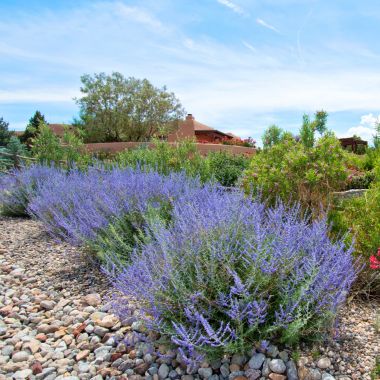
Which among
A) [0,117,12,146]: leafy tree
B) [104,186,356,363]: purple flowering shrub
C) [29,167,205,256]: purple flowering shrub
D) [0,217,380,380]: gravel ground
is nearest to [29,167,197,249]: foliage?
[29,167,205,256]: purple flowering shrub

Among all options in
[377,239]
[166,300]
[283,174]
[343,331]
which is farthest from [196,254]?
[283,174]

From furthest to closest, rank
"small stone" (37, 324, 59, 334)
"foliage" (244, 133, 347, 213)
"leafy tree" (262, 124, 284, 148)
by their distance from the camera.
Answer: "leafy tree" (262, 124, 284, 148)
"foliage" (244, 133, 347, 213)
"small stone" (37, 324, 59, 334)

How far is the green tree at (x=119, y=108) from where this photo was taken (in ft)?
77.6

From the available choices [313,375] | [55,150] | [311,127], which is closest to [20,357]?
[313,375]

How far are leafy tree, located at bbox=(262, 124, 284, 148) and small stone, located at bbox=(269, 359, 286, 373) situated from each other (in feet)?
18.8

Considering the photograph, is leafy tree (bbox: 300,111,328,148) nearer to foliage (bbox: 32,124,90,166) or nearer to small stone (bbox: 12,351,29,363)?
small stone (bbox: 12,351,29,363)

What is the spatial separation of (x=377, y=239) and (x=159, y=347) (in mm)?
2103

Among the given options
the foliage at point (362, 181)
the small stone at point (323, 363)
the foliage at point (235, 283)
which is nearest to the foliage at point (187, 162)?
the foliage at point (362, 181)

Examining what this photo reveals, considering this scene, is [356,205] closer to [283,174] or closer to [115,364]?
[283,174]

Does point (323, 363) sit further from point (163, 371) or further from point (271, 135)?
point (271, 135)

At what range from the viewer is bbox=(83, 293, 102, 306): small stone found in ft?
11.8

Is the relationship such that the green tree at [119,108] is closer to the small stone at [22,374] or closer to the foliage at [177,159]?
the foliage at [177,159]

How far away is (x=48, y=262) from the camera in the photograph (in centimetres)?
488

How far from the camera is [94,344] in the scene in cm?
299
